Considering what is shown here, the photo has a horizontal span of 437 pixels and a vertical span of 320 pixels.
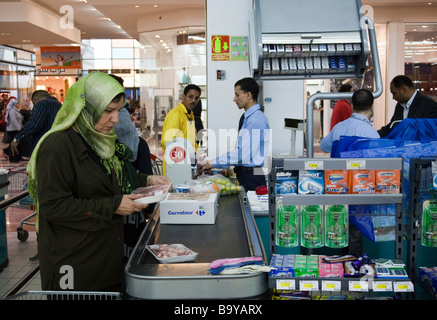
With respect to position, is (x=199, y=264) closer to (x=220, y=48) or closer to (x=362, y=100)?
(x=362, y=100)

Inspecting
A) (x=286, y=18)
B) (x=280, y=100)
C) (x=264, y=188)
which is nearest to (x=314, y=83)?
(x=280, y=100)

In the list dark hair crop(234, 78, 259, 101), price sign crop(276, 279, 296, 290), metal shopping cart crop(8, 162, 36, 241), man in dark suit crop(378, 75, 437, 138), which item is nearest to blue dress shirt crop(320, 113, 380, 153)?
dark hair crop(234, 78, 259, 101)

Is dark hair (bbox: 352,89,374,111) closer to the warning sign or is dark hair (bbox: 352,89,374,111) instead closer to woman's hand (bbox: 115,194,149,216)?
woman's hand (bbox: 115,194,149,216)

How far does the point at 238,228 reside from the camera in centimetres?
262

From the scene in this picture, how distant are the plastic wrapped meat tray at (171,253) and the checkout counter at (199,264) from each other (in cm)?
3

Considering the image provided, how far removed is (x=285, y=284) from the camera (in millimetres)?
1911

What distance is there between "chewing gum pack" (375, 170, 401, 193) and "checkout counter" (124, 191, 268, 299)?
0.58m

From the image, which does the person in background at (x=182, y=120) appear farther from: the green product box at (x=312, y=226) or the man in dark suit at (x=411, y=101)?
the green product box at (x=312, y=226)

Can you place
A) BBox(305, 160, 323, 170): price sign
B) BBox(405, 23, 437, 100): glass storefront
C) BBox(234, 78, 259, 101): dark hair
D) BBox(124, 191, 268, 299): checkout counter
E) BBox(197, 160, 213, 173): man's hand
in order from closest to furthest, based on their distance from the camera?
BBox(124, 191, 268, 299): checkout counter < BBox(305, 160, 323, 170): price sign < BBox(197, 160, 213, 173): man's hand < BBox(234, 78, 259, 101): dark hair < BBox(405, 23, 437, 100): glass storefront

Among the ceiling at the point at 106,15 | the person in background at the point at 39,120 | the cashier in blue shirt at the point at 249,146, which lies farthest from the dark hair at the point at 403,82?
the ceiling at the point at 106,15

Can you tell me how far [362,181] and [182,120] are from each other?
Answer: 4664 millimetres

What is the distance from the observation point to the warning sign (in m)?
6.81
